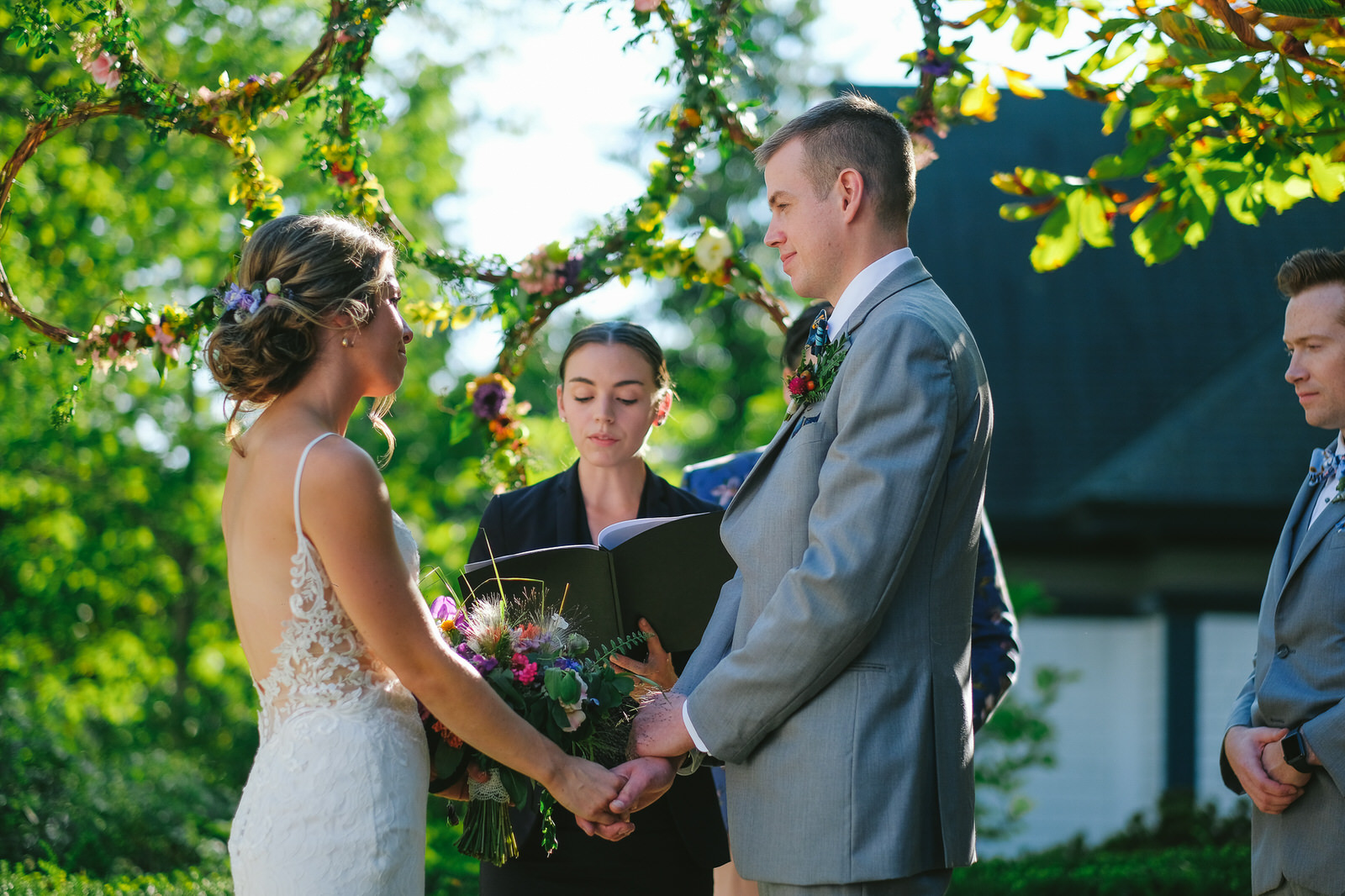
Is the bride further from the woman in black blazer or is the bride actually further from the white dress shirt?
the white dress shirt

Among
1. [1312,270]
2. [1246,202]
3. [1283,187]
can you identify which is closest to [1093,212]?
[1246,202]

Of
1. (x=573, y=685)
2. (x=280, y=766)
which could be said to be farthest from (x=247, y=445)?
(x=573, y=685)

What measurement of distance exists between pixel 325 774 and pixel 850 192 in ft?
5.39

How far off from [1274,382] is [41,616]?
11645 mm

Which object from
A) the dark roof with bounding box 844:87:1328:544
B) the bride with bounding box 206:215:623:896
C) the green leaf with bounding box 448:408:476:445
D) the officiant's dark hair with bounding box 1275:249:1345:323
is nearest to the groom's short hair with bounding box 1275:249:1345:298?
the officiant's dark hair with bounding box 1275:249:1345:323

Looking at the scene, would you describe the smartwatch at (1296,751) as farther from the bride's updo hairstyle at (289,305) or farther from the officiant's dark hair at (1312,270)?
the bride's updo hairstyle at (289,305)

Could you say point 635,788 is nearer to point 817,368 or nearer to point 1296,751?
point 817,368

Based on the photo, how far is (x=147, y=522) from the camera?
468 inches

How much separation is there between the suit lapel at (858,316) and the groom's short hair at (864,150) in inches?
4.8

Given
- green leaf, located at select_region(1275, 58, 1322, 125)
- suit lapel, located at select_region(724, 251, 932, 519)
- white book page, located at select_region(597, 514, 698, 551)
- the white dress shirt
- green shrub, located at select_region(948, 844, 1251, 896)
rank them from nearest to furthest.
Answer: suit lapel, located at select_region(724, 251, 932, 519) → white book page, located at select_region(597, 514, 698, 551) → the white dress shirt → green leaf, located at select_region(1275, 58, 1322, 125) → green shrub, located at select_region(948, 844, 1251, 896)

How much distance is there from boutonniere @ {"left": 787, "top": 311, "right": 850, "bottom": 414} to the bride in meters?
0.91

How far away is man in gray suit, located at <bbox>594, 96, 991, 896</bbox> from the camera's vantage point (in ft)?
7.23

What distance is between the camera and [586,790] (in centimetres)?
265

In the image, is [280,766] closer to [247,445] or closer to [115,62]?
[247,445]
